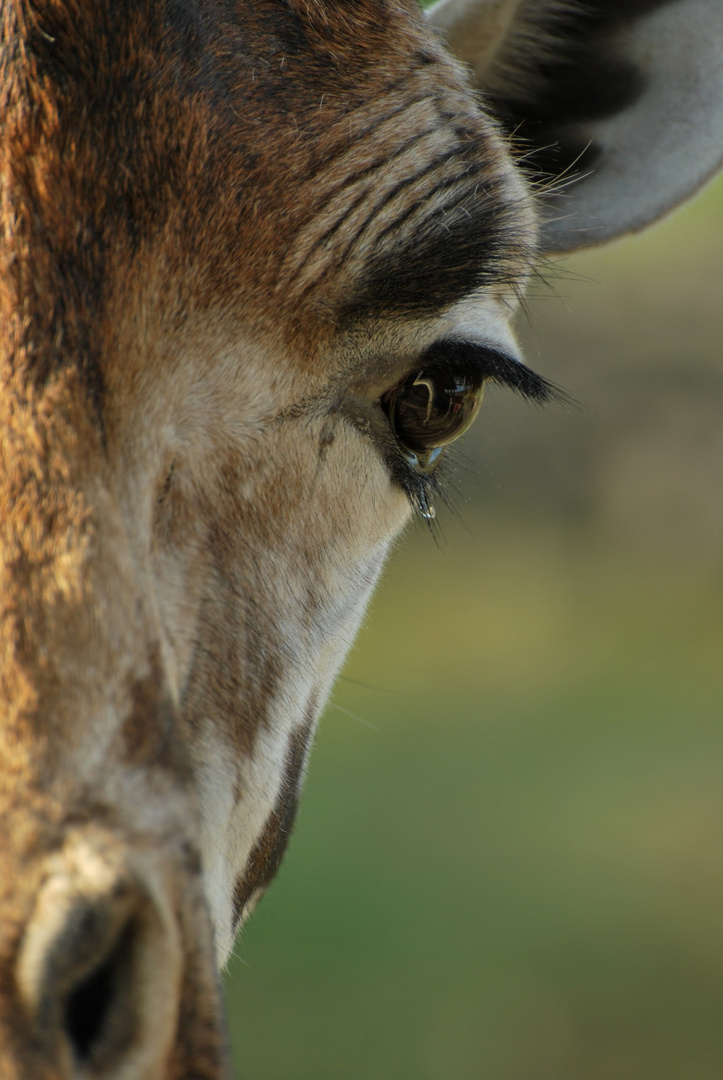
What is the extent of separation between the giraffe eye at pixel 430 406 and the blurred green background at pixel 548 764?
10.0ft

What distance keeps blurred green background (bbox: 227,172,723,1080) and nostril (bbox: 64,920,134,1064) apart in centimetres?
427

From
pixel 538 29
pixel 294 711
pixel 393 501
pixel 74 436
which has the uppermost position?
pixel 538 29

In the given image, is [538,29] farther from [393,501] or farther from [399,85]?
[393,501]

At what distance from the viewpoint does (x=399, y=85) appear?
6.78 feet

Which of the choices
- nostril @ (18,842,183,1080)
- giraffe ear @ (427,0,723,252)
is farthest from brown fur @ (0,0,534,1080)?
giraffe ear @ (427,0,723,252)

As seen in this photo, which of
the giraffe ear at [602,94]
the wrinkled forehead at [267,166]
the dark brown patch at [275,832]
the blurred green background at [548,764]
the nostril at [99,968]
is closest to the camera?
the nostril at [99,968]

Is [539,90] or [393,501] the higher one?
[539,90]

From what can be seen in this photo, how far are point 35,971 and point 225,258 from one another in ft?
3.40

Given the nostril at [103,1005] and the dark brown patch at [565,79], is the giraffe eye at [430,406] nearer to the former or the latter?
the dark brown patch at [565,79]

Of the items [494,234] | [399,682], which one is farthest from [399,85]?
[399,682]

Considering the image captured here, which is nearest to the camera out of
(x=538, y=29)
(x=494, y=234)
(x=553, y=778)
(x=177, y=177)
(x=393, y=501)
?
(x=177, y=177)

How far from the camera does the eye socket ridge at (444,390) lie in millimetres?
2184

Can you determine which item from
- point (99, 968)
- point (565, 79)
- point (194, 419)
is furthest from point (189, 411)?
point (565, 79)

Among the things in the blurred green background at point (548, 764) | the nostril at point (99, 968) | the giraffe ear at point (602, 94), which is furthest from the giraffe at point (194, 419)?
the blurred green background at point (548, 764)
